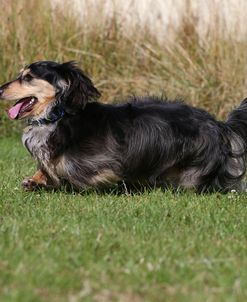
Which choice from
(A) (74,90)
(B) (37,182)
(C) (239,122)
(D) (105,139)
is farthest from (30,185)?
(C) (239,122)

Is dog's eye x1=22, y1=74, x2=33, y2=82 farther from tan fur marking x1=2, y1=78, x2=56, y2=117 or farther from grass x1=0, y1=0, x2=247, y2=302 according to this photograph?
grass x1=0, y1=0, x2=247, y2=302

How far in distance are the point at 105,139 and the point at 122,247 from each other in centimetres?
213

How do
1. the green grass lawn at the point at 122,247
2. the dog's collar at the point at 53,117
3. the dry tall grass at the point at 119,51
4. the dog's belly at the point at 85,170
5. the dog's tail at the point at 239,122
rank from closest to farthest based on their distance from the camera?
the green grass lawn at the point at 122,247 → the dog's belly at the point at 85,170 → the dog's collar at the point at 53,117 → the dog's tail at the point at 239,122 → the dry tall grass at the point at 119,51

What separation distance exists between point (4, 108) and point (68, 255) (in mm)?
6753

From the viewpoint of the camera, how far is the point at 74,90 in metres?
6.20

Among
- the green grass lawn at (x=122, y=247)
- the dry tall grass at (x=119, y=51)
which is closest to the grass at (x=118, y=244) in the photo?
the green grass lawn at (x=122, y=247)

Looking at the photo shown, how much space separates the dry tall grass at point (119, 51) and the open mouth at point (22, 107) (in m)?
4.11

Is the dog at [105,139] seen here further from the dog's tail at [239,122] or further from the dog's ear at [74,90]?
the dog's tail at [239,122]

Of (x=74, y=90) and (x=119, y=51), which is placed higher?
(x=74, y=90)

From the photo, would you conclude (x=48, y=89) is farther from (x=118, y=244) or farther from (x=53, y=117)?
(x=118, y=244)

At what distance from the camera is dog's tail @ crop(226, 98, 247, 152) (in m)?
6.47

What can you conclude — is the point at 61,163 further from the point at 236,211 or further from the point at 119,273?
the point at 119,273

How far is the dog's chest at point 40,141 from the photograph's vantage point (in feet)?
20.1

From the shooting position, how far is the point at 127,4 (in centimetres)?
1085
